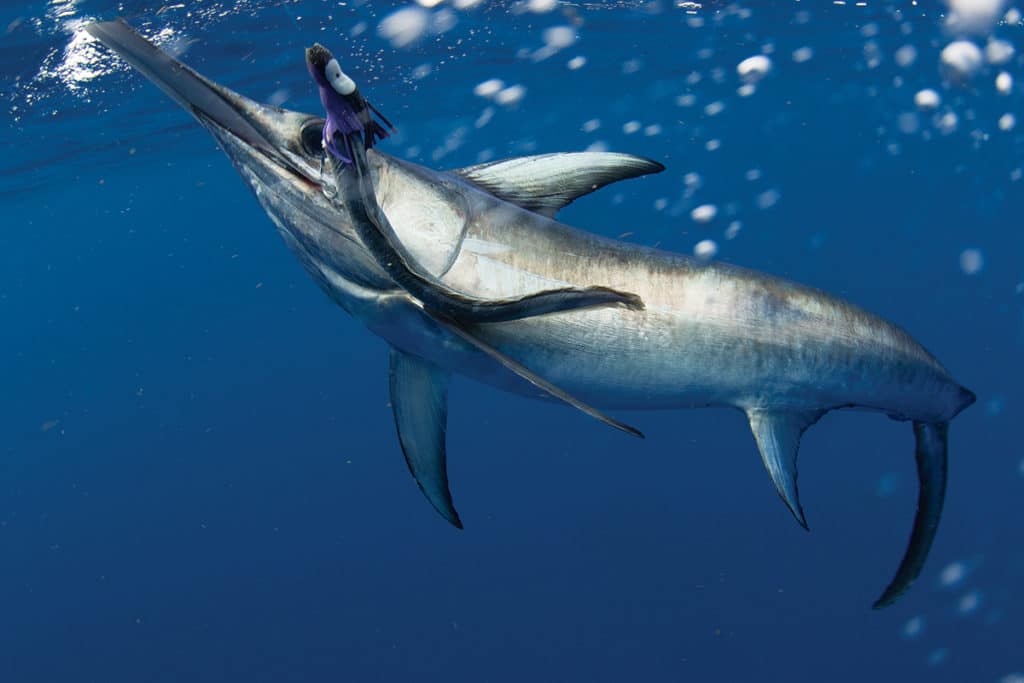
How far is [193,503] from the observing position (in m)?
22.5

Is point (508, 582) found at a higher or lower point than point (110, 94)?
lower

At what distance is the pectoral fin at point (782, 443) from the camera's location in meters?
3.03

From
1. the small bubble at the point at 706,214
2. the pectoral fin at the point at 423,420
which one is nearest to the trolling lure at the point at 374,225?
the pectoral fin at the point at 423,420

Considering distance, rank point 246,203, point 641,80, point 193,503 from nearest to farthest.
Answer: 1. point 193,503
2. point 641,80
3. point 246,203

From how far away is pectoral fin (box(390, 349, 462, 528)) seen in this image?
Result: 112 inches

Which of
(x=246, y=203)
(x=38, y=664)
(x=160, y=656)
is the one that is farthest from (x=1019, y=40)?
(x=246, y=203)

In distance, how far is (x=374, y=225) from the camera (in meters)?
1.98

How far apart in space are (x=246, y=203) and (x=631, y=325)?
60.4 metres

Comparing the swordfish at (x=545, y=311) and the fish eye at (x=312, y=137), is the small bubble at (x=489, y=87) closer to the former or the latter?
the swordfish at (x=545, y=311)

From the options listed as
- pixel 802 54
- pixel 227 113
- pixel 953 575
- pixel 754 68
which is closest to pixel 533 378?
pixel 227 113

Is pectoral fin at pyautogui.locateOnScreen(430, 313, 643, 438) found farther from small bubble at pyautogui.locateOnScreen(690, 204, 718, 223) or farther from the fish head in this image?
small bubble at pyautogui.locateOnScreen(690, 204, 718, 223)

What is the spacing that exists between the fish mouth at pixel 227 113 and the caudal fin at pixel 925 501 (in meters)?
3.08

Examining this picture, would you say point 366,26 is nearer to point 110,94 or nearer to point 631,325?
point 110,94

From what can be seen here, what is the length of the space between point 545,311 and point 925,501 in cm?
272
